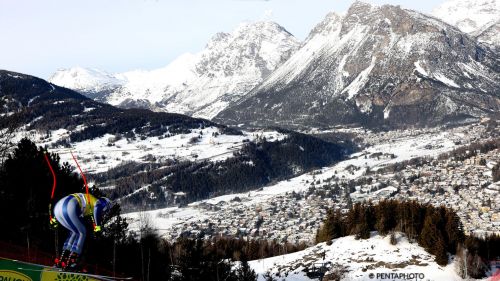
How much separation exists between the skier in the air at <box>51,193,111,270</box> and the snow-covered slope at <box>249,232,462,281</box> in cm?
3590

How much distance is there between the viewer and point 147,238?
47.0 m

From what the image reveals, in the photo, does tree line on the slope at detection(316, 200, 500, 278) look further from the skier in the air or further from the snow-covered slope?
the skier in the air

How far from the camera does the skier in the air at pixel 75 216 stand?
1836 cm

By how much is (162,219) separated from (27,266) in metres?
147

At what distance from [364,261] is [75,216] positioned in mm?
39765

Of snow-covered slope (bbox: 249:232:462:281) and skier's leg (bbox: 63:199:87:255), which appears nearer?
skier's leg (bbox: 63:199:87:255)

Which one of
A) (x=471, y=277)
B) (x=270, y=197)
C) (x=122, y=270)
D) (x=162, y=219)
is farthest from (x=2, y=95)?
(x=270, y=197)

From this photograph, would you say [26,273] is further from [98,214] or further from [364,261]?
[364,261]

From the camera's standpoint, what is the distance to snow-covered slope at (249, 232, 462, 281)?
159ft

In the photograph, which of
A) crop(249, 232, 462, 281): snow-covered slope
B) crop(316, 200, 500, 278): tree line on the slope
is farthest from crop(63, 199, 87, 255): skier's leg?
crop(316, 200, 500, 278): tree line on the slope

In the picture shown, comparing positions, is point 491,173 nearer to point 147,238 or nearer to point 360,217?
point 360,217

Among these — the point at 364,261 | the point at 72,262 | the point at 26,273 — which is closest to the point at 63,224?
the point at 72,262

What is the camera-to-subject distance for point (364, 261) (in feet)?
173

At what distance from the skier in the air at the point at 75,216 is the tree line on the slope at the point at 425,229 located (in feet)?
126
